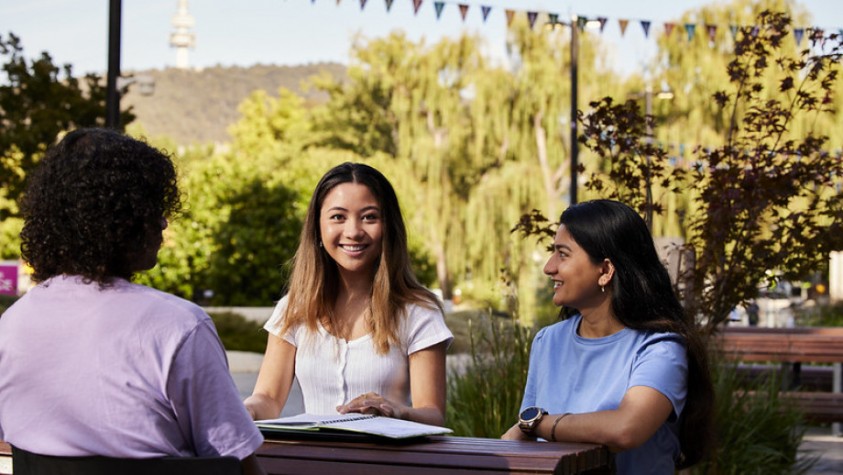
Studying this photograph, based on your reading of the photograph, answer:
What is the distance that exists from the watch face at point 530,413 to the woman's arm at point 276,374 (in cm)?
92

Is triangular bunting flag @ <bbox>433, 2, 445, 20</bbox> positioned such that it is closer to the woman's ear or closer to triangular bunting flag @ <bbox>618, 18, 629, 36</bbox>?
triangular bunting flag @ <bbox>618, 18, 629, 36</bbox>

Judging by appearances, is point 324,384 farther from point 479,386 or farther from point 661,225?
point 661,225

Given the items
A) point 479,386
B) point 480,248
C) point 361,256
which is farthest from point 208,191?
point 361,256

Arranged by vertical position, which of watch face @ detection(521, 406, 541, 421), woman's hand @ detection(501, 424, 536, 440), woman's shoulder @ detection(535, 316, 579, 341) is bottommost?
woman's hand @ detection(501, 424, 536, 440)

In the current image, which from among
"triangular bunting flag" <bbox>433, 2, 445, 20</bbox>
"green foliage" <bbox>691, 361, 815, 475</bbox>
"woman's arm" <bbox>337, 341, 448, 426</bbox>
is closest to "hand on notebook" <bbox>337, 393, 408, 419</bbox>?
"woman's arm" <bbox>337, 341, 448, 426</bbox>

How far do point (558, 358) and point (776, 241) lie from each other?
4912mm

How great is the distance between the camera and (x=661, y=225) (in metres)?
31.0

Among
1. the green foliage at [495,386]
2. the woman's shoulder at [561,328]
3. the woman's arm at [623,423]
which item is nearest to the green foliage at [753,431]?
the green foliage at [495,386]

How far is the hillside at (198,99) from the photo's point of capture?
17475cm

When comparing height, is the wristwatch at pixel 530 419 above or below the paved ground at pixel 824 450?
above

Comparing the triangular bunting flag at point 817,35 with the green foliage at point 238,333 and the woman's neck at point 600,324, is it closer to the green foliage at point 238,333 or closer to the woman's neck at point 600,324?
the woman's neck at point 600,324

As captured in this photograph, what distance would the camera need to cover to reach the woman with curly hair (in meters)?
2.42

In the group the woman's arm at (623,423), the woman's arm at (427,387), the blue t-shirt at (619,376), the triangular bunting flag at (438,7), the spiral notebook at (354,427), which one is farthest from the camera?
the triangular bunting flag at (438,7)

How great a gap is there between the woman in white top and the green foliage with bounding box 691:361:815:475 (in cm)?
368
